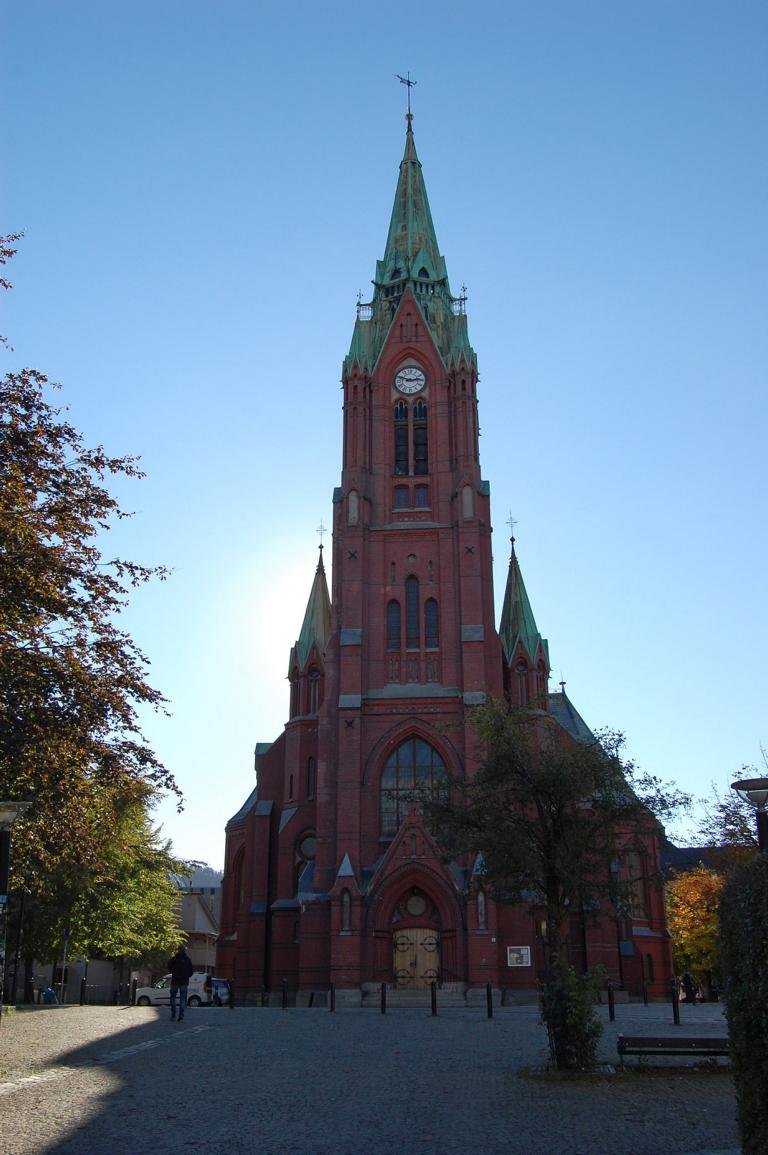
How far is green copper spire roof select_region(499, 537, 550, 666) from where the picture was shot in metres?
53.6

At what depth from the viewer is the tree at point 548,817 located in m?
18.7

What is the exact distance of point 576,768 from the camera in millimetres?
19125

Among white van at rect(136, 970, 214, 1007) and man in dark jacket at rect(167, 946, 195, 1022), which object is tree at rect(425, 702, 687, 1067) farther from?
white van at rect(136, 970, 214, 1007)

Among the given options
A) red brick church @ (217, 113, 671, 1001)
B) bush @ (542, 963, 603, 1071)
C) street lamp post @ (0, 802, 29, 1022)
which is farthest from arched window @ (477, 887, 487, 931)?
street lamp post @ (0, 802, 29, 1022)

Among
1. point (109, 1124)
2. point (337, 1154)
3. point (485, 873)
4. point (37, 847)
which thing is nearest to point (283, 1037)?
point (485, 873)

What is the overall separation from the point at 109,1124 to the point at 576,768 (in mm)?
10444

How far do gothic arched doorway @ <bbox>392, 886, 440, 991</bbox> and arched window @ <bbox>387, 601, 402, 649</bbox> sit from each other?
1121cm

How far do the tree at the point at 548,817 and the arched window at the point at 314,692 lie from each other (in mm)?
31693

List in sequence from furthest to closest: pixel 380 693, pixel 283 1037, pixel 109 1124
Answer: pixel 380 693
pixel 283 1037
pixel 109 1124

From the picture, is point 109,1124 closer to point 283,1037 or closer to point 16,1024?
point 283,1037

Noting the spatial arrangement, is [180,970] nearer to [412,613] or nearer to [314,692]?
[412,613]

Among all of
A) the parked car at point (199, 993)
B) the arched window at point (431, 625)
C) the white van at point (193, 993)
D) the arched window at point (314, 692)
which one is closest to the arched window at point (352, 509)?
the arched window at point (431, 625)

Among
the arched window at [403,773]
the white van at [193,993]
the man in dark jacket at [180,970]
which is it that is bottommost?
the white van at [193,993]

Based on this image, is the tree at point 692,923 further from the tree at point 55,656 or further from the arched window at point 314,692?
the tree at point 55,656
